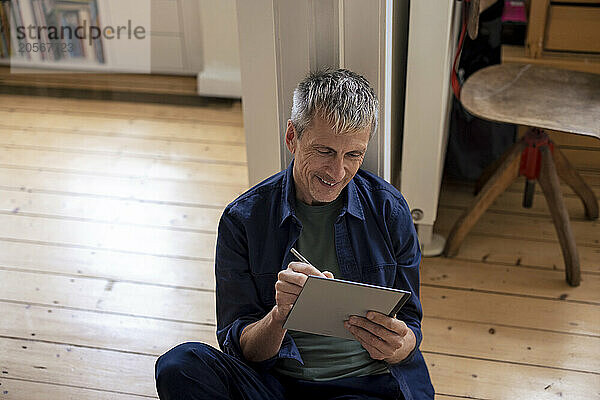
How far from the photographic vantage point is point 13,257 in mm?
2533

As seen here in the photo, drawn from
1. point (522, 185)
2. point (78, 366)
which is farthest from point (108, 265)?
point (522, 185)

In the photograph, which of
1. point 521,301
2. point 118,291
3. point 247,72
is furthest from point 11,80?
point 521,301

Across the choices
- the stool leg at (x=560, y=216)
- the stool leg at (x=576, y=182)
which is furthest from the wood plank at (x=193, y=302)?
the stool leg at (x=576, y=182)

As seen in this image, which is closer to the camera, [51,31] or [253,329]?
[253,329]

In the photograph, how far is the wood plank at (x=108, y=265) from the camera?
95.3 inches

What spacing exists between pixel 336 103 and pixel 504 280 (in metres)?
1.18

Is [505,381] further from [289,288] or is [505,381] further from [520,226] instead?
[289,288]

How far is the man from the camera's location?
1.48m

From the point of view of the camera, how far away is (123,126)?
11.0 ft

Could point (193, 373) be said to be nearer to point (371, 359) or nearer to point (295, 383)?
point (295, 383)

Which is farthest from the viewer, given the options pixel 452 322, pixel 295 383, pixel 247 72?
pixel 452 322

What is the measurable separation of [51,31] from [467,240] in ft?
7.67

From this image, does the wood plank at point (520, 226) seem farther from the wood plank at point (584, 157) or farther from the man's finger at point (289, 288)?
the man's finger at point (289, 288)

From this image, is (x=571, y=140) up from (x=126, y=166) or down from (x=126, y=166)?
up
